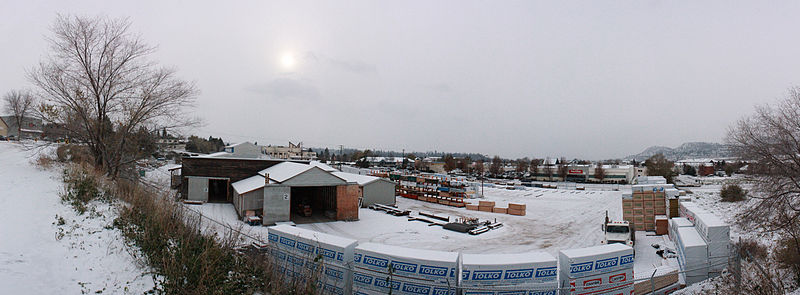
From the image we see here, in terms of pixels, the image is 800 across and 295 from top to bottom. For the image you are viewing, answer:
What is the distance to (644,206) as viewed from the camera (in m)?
23.6

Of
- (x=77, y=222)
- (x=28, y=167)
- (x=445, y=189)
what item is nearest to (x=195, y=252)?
(x=77, y=222)

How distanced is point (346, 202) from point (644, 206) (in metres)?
20.1

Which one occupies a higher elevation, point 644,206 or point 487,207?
point 644,206

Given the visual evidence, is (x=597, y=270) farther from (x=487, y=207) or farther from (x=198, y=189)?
(x=198, y=189)

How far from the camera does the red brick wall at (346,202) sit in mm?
24516

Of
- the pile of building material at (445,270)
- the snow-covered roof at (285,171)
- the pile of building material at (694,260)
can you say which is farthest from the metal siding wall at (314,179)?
the pile of building material at (694,260)

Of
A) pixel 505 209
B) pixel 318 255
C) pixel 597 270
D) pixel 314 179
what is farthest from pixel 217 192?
pixel 597 270

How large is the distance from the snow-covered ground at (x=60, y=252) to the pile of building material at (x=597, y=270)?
8392mm

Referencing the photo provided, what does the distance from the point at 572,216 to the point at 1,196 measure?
110ft

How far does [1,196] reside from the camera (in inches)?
430

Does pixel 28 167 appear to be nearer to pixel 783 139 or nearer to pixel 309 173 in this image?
pixel 309 173

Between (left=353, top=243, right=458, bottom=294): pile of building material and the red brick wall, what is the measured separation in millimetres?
16856

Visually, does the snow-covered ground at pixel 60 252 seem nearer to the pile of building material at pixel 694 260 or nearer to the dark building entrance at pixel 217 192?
the pile of building material at pixel 694 260

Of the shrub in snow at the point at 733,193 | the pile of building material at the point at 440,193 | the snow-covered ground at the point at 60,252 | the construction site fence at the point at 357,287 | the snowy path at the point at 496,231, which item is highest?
the snow-covered ground at the point at 60,252
